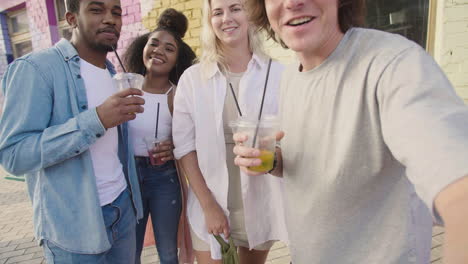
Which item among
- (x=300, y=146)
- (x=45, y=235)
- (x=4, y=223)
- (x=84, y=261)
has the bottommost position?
(x=4, y=223)

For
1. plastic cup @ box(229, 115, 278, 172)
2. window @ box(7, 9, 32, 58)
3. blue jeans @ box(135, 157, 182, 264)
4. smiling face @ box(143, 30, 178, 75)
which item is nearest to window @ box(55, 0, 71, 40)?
window @ box(7, 9, 32, 58)

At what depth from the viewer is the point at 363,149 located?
2.91 ft

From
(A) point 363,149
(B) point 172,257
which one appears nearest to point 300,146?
(A) point 363,149

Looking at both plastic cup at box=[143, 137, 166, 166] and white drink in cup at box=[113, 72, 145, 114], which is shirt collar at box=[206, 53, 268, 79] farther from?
plastic cup at box=[143, 137, 166, 166]

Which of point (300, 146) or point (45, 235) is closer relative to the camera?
point (300, 146)

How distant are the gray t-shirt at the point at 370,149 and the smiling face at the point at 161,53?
1.41 metres

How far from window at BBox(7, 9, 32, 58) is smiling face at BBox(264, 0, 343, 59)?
8834 mm

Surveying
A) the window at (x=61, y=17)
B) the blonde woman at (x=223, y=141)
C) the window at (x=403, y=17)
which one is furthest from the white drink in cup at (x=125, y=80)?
the window at (x=61, y=17)

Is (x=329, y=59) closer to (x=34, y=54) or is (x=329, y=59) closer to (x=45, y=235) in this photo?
(x=34, y=54)

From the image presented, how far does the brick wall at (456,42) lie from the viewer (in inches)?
118

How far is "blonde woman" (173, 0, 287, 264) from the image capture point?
1.71m

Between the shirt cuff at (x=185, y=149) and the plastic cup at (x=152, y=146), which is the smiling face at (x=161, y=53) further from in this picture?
the shirt cuff at (x=185, y=149)

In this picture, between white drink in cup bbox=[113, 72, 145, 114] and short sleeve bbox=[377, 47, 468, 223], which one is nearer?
short sleeve bbox=[377, 47, 468, 223]

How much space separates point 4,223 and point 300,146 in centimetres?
482
